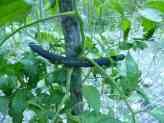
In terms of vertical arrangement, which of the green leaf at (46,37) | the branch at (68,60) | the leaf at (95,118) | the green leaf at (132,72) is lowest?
the leaf at (95,118)

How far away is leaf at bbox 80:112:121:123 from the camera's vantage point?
0.42 meters

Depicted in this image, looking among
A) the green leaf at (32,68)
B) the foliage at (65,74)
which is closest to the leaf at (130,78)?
the foliage at (65,74)

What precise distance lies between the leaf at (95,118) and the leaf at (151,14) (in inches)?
5.0

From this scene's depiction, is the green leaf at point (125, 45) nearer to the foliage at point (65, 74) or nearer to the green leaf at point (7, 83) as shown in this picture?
the foliage at point (65, 74)

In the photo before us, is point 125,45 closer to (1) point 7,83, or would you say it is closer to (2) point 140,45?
(2) point 140,45

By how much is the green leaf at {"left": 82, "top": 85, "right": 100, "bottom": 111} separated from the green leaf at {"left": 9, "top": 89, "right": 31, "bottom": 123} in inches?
4.0

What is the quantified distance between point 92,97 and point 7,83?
0.45 ft

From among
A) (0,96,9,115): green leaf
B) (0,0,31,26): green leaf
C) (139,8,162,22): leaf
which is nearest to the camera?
(0,0,31,26): green leaf

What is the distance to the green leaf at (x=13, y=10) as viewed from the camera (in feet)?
0.89

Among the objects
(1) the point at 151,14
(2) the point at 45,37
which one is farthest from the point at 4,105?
(1) the point at 151,14

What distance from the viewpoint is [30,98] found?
0.52 metres

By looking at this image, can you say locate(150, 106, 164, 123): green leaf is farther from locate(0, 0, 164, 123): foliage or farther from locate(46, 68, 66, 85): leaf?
locate(46, 68, 66, 85): leaf

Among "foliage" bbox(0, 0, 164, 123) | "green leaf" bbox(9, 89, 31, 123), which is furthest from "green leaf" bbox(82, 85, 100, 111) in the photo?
"green leaf" bbox(9, 89, 31, 123)

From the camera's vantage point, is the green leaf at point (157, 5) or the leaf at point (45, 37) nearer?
the green leaf at point (157, 5)
